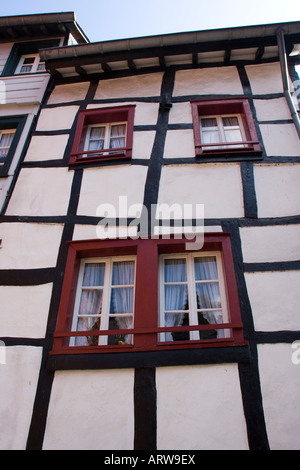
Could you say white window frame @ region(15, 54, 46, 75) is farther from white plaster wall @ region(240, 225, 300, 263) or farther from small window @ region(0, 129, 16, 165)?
white plaster wall @ region(240, 225, 300, 263)

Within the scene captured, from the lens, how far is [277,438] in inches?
121

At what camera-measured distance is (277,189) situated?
15.1 feet

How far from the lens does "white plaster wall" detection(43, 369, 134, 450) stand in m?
3.20

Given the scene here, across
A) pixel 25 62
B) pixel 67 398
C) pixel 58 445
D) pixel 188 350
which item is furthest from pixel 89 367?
pixel 25 62

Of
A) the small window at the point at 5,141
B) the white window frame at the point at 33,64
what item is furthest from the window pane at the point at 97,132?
the white window frame at the point at 33,64

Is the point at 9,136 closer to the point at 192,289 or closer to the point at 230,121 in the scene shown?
the point at 230,121

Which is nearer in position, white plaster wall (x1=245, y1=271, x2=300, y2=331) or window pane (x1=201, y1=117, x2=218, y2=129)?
white plaster wall (x1=245, y1=271, x2=300, y2=331)

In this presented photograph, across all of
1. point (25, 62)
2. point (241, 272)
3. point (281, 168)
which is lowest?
point (241, 272)

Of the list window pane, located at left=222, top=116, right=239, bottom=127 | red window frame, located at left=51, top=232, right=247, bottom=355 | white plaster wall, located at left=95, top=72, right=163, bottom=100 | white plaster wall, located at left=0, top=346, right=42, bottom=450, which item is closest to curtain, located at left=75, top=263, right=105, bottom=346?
red window frame, located at left=51, top=232, right=247, bottom=355

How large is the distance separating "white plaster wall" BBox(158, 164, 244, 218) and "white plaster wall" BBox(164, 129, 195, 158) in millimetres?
261

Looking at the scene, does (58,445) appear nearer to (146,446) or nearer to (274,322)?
(146,446)

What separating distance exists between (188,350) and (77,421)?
1.26 meters

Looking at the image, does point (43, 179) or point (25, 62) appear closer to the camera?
point (43, 179)

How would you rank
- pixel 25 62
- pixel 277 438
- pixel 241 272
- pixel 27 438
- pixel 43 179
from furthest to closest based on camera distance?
pixel 25 62
pixel 43 179
pixel 241 272
pixel 27 438
pixel 277 438
